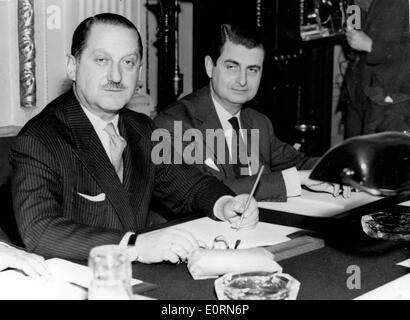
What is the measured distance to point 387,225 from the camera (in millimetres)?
2082

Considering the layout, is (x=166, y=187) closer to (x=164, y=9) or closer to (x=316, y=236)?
(x=316, y=236)

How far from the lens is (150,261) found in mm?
1717

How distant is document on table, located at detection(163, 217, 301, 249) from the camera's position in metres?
1.95

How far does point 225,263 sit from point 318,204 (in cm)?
90

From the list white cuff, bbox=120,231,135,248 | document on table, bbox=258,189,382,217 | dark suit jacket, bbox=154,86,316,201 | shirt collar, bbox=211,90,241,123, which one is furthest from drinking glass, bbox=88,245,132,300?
shirt collar, bbox=211,90,241,123

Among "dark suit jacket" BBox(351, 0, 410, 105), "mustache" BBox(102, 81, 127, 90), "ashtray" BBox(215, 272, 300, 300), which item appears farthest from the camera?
"dark suit jacket" BBox(351, 0, 410, 105)

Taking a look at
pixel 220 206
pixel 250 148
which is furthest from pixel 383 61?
pixel 220 206

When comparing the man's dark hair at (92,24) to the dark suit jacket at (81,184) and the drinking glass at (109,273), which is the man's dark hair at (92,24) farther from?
the drinking glass at (109,273)

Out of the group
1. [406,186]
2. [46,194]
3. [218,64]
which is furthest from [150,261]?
[218,64]

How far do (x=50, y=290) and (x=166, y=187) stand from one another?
107 cm

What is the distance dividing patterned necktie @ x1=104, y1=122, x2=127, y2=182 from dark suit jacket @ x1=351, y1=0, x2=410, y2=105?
9.27 feet

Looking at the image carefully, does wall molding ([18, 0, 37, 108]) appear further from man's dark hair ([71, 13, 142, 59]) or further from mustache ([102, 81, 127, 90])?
mustache ([102, 81, 127, 90])

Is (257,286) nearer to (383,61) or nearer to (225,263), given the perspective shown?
(225,263)

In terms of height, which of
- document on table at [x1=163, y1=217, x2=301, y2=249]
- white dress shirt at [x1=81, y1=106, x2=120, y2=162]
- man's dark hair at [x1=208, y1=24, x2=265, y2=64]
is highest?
man's dark hair at [x1=208, y1=24, x2=265, y2=64]
